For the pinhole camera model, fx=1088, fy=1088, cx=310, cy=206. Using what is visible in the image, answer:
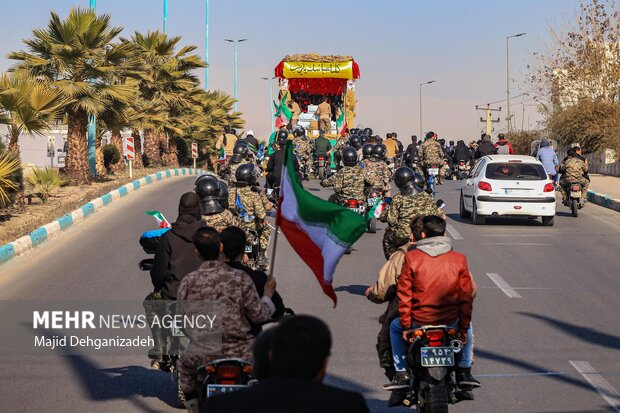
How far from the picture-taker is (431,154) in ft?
97.6

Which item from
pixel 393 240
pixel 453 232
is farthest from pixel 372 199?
pixel 393 240

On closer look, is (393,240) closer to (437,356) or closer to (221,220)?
(221,220)

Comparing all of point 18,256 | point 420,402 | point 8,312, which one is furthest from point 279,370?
point 18,256

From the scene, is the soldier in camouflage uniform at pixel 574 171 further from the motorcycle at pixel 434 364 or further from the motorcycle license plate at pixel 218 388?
the motorcycle license plate at pixel 218 388

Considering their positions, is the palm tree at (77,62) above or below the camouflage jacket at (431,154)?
above

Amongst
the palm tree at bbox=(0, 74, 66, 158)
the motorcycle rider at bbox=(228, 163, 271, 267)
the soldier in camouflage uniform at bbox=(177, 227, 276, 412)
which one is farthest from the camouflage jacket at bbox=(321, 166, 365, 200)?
the soldier in camouflage uniform at bbox=(177, 227, 276, 412)

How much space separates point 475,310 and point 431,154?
16883mm

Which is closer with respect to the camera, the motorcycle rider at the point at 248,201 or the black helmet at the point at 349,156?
the motorcycle rider at the point at 248,201

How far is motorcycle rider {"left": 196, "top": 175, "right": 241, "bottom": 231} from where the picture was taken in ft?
33.9

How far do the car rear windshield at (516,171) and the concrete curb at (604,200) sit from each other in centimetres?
518

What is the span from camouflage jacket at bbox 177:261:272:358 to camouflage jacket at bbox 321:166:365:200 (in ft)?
40.0

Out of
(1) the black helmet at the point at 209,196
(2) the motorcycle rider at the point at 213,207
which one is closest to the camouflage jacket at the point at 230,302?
(2) the motorcycle rider at the point at 213,207

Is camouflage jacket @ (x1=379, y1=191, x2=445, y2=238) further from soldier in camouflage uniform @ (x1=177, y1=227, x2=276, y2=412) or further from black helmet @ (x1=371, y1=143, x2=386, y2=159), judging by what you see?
black helmet @ (x1=371, y1=143, x2=386, y2=159)

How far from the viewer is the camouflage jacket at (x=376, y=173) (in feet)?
62.8
